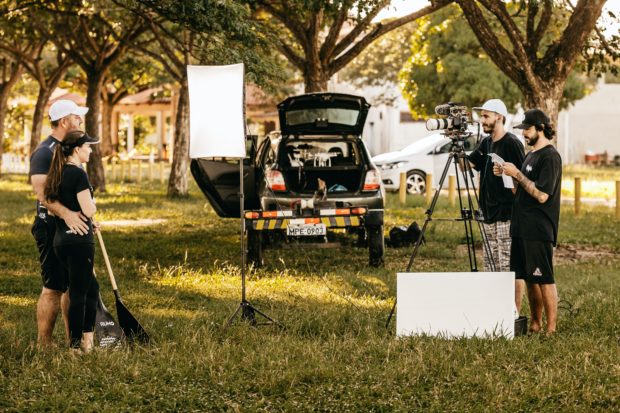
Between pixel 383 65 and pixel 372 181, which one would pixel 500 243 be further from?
pixel 383 65

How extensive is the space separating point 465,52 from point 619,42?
23.3 meters

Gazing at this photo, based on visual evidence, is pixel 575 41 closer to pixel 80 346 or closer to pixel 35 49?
pixel 80 346

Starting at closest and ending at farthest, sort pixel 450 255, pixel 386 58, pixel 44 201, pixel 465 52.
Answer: pixel 44 201 < pixel 450 255 < pixel 465 52 < pixel 386 58

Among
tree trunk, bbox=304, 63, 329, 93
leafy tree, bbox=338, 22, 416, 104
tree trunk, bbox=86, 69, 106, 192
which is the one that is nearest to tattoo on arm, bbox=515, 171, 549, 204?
tree trunk, bbox=304, 63, 329, 93

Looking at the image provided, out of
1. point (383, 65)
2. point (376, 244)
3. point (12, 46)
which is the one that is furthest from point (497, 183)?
point (383, 65)

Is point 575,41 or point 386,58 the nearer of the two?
point 575,41

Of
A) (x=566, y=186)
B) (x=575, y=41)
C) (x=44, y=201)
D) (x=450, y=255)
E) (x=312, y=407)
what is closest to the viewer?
(x=312, y=407)

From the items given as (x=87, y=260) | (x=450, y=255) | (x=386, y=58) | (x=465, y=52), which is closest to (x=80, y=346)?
(x=87, y=260)

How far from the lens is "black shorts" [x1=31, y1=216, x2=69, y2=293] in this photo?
767cm

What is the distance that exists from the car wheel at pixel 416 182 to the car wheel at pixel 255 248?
14.6 metres

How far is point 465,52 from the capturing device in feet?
131

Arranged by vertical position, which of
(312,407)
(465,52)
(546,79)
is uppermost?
(465,52)

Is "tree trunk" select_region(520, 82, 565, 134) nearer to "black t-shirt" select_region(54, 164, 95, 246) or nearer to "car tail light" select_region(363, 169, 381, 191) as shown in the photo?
"car tail light" select_region(363, 169, 381, 191)

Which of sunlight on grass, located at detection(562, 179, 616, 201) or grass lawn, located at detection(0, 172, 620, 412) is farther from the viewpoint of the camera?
sunlight on grass, located at detection(562, 179, 616, 201)
